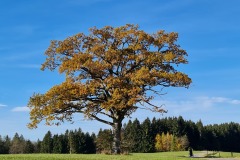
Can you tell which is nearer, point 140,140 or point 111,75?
point 111,75

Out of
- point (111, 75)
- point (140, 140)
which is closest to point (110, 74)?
point (111, 75)

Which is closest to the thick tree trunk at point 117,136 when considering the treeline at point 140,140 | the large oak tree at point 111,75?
the large oak tree at point 111,75

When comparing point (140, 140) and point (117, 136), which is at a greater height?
point (140, 140)

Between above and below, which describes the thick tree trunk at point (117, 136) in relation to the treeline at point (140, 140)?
below

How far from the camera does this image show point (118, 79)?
36750mm

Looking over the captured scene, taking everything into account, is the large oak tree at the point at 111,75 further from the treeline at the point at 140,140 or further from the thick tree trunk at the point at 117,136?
the treeline at the point at 140,140

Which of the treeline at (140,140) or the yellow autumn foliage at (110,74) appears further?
the treeline at (140,140)

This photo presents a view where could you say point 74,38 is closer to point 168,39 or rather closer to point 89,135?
point 168,39

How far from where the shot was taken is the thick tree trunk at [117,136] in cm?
3826

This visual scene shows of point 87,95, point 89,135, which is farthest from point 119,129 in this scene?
point 89,135

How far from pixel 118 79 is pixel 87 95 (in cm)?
401

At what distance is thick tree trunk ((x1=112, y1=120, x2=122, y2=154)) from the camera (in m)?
38.3

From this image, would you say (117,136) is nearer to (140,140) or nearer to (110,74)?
(110,74)

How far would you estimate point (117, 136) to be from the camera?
39.2 m
